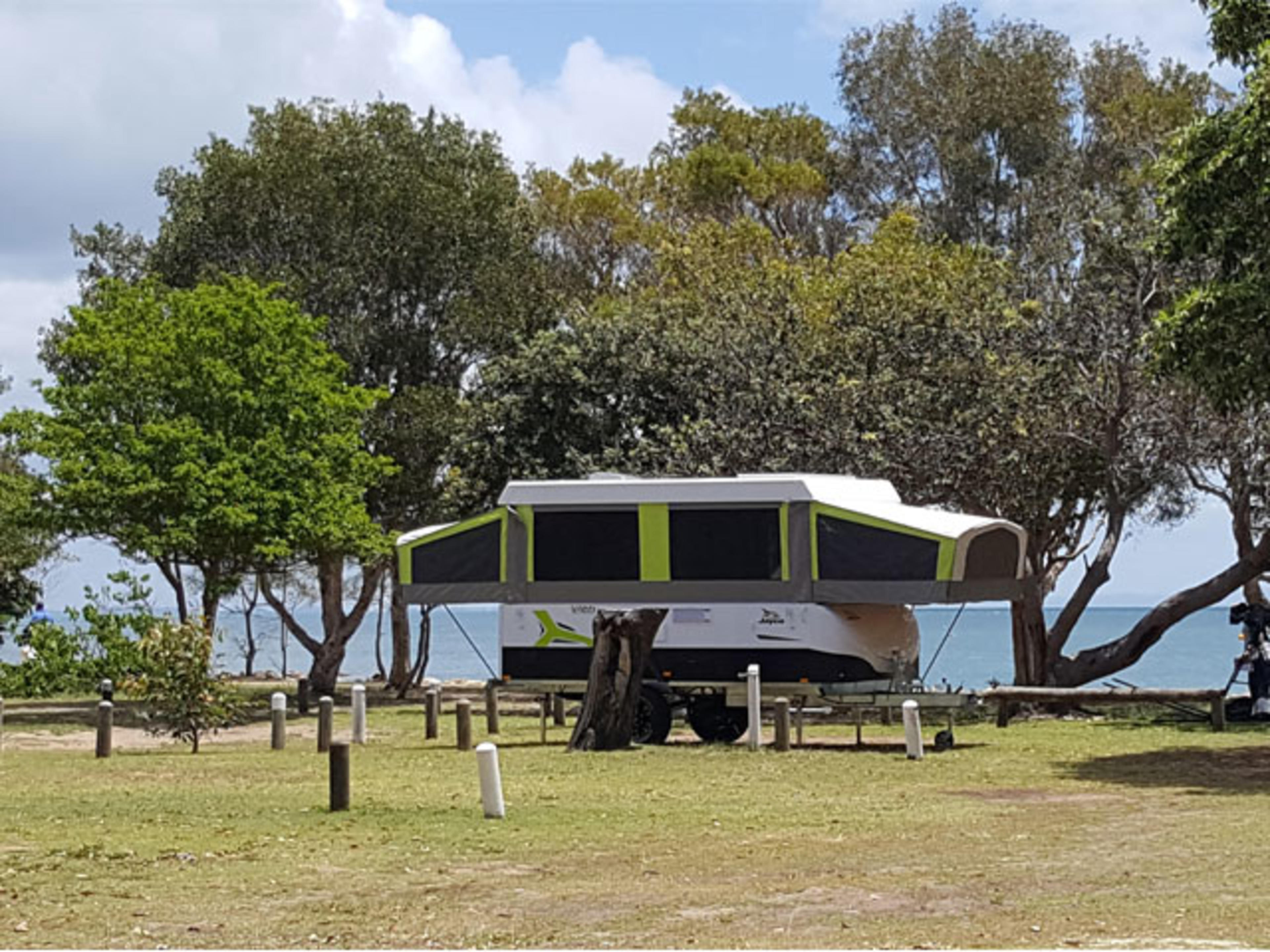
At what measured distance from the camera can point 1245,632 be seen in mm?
26391

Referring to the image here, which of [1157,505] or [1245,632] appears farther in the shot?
[1157,505]

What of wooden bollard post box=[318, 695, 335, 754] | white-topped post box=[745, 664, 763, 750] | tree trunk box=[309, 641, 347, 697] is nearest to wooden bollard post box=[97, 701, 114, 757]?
wooden bollard post box=[318, 695, 335, 754]

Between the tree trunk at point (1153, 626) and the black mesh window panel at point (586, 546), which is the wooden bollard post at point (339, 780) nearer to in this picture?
the black mesh window panel at point (586, 546)

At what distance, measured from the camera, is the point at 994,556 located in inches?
949

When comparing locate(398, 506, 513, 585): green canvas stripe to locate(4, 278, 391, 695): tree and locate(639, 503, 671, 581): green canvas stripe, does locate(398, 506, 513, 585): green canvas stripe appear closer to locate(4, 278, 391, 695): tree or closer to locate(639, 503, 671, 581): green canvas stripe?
locate(639, 503, 671, 581): green canvas stripe

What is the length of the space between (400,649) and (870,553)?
22.5 metres

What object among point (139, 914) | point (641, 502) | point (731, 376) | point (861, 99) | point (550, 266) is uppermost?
point (861, 99)

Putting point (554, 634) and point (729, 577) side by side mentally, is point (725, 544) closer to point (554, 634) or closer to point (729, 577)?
point (729, 577)

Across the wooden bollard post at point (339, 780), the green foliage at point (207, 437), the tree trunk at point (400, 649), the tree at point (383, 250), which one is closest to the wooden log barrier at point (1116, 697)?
the wooden bollard post at point (339, 780)

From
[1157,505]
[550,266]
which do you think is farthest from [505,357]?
[1157,505]

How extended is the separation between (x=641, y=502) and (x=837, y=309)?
10212 millimetres

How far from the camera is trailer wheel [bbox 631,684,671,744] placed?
23500 millimetres

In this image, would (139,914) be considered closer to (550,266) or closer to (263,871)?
(263,871)

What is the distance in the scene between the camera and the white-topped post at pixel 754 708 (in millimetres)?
21984
